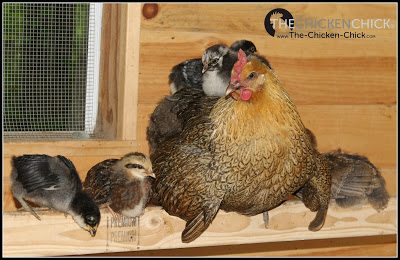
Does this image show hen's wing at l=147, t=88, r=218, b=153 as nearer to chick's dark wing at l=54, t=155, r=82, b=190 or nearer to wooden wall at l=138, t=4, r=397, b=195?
wooden wall at l=138, t=4, r=397, b=195

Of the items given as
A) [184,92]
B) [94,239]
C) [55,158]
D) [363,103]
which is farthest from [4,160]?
[363,103]

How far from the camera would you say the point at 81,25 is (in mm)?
2557

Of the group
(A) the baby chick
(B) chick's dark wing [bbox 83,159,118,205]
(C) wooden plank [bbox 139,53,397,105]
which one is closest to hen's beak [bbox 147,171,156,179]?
(A) the baby chick

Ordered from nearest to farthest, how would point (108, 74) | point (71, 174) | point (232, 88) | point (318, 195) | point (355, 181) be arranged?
point (232, 88)
point (71, 174)
point (108, 74)
point (318, 195)
point (355, 181)

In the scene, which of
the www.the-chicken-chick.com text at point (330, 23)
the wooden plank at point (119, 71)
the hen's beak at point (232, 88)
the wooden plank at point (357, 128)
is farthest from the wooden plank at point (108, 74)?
the wooden plank at point (357, 128)

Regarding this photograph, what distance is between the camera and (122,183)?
2.49 meters

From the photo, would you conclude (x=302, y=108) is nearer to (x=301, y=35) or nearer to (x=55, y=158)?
(x=301, y=35)

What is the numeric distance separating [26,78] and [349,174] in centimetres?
100

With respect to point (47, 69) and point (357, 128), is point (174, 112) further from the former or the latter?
point (357, 128)

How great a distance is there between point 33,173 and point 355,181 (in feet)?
3.24

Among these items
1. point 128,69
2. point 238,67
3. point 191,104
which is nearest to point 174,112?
point 191,104

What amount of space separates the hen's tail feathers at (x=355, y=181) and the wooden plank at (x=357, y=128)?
0.03 meters

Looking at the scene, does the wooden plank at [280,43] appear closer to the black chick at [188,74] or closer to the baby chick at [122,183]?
the black chick at [188,74]

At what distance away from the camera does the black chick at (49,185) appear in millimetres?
2428
